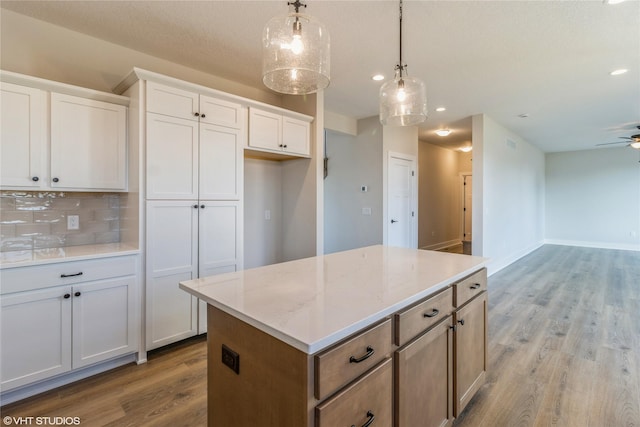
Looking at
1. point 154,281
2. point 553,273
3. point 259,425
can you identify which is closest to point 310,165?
point 154,281

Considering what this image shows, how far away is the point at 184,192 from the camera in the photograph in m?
2.65

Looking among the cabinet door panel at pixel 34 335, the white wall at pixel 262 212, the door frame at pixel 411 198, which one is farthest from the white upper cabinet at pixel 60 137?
the door frame at pixel 411 198

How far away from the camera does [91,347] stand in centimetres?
221

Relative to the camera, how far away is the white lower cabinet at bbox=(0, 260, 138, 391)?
1919mm

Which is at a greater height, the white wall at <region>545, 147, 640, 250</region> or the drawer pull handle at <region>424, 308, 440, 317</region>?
the white wall at <region>545, 147, 640, 250</region>

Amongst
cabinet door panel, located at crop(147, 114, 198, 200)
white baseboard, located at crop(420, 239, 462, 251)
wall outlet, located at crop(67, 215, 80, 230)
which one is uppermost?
cabinet door panel, located at crop(147, 114, 198, 200)

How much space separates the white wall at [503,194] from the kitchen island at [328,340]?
3.62 meters

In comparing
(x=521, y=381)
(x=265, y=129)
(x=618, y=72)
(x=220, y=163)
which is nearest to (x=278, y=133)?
(x=265, y=129)

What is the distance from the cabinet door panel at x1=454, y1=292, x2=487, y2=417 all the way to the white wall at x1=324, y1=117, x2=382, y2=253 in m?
3.11

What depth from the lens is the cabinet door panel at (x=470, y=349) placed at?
1669 millimetres

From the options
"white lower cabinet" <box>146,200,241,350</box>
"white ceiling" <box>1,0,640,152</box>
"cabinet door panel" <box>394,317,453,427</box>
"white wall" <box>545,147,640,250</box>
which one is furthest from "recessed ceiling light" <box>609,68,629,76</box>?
"white wall" <box>545,147,640,250</box>

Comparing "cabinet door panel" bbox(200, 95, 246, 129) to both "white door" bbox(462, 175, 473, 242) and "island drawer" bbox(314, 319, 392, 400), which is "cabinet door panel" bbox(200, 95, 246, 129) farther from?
"white door" bbox(462, 175, 473, 242)

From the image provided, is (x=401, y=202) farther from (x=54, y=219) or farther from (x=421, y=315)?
(x=54, y=219)

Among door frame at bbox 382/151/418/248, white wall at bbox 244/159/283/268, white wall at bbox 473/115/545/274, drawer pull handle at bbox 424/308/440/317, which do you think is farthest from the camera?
door frame at bbox 382/151/418/248
